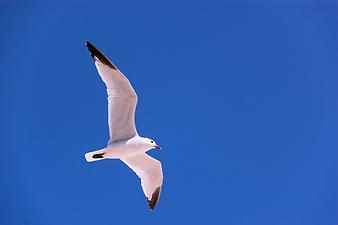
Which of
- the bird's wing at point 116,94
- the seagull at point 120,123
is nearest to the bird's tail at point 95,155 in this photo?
the seagull at point 120,123

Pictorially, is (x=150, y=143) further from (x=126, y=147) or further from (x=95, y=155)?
(x=95, y=155)

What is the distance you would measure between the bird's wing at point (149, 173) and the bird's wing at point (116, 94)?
3.34 ft

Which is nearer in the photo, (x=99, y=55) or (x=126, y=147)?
(x=99, y=55)

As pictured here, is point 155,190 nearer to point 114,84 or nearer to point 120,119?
point 120,119

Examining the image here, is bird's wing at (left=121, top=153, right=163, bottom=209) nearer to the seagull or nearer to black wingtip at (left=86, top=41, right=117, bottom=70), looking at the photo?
the seagull

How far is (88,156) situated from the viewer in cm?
1150

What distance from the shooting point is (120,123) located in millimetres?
11703

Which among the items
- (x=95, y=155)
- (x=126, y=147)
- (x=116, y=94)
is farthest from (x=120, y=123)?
(x=95, y=155)

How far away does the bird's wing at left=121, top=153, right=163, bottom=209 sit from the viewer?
12.4 m

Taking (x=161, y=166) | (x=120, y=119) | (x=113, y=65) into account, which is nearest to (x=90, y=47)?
(x=113, y=65)

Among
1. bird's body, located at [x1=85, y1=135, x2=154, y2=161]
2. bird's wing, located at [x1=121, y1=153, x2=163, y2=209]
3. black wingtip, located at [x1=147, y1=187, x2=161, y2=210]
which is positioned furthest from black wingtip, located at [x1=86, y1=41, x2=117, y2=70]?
black wingtip, located at [x1=147, y1=187, x2=161, y2=210]

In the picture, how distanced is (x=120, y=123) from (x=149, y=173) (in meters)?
1.55

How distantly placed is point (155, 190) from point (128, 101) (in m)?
2.41

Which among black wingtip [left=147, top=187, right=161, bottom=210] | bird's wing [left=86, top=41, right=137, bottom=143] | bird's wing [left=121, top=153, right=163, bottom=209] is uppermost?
bird's wing [left=86, top=41, right=137, bottom=143]
